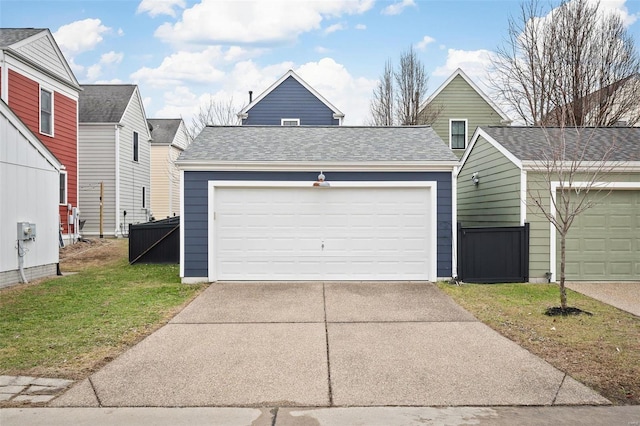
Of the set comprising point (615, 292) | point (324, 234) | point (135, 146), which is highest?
point (135, 146)

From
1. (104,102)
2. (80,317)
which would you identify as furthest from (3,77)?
(80,317)

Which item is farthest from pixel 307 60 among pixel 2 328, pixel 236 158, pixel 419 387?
pixel 419 387

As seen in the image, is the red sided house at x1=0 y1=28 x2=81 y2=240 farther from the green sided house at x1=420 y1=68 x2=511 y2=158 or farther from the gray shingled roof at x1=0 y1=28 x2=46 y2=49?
the green sided house at x1=420 y1=68 x2=511 y2=158

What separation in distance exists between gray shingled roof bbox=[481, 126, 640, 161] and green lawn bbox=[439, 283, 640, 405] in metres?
3.30

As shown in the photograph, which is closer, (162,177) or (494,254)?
(494,254)

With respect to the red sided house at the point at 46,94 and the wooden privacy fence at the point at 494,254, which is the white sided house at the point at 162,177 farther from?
the wooden privacy fence at the point at 494,254

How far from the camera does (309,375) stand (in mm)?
4996

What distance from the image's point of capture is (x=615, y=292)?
968 cm

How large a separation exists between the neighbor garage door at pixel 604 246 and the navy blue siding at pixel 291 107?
12.2 meters

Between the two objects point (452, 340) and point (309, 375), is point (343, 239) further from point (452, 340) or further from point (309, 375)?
point (309, 375)

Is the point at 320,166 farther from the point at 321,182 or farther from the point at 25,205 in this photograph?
the point at 25,205

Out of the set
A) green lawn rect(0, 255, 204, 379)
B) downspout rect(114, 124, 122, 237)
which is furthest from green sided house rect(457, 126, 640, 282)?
downspout rect(114, 124, 122, 237)

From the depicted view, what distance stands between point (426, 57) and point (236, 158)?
18138 millimetres

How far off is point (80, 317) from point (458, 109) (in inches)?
805
